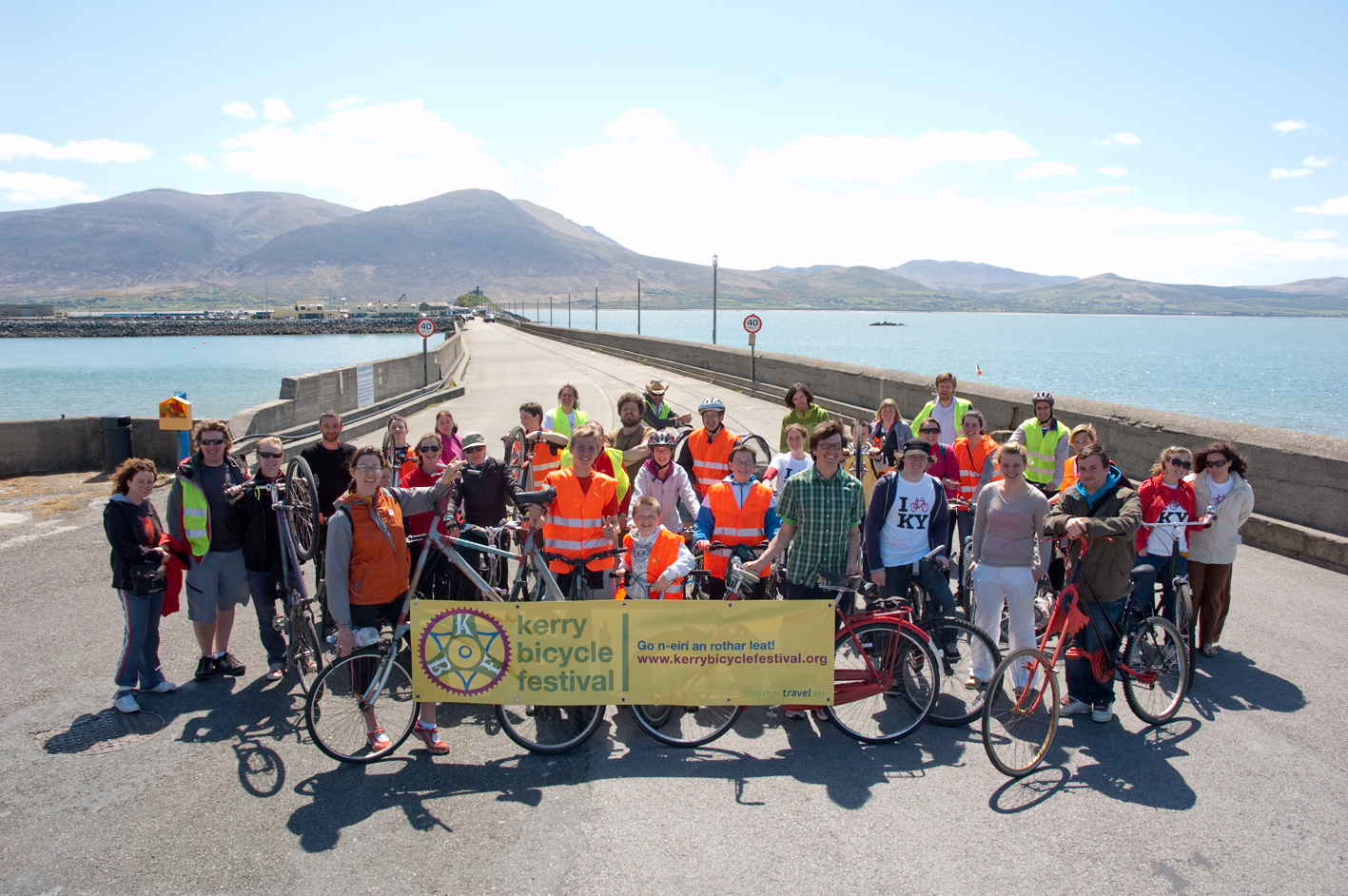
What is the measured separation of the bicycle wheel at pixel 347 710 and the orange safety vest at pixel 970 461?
529 centimetres

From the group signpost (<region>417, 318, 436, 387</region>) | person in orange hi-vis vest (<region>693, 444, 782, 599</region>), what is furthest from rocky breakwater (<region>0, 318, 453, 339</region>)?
person in orange hi-vis vest (<region>693, 444, 782, 599</region>)

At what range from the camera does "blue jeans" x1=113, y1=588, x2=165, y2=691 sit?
18.7 ft

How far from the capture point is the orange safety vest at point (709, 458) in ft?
25.4

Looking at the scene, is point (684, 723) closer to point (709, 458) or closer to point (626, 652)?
point (626, 652)

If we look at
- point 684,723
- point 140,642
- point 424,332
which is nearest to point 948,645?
point 684,723

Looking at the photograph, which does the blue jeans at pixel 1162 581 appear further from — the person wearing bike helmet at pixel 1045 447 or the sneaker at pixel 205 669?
the sneaker at pixel 205 669

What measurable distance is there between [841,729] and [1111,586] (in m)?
1.98

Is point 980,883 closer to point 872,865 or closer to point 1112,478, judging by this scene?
point 872,865

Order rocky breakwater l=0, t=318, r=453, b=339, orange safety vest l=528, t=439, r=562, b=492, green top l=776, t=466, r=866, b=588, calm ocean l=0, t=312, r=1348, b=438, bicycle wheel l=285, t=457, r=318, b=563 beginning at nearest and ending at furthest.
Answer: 1. green top l=776, t=466, r=866, b=588
2. bicycle wheel l=285, t=457, r=318, b=563
3. orange safety vest l=528, t=439, r=562, b=492
4. calm ocean l=0, t=312, r=1348, b=438
5. rocky breakwater l=0, t=318, r=453, b=339

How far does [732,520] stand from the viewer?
601cm

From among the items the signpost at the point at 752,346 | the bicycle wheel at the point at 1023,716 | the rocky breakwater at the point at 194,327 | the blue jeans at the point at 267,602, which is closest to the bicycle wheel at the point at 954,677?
the bicycle wheel at the point at 1023,716

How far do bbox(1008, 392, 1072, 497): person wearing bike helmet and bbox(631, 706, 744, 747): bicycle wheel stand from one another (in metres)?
4.37

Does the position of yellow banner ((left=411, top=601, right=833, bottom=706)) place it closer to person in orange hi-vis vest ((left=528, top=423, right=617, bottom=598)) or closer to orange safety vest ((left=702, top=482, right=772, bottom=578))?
person in orange hi-vis vest ((left=528, top=423, right=617, bottom=598))

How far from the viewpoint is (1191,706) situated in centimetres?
567
